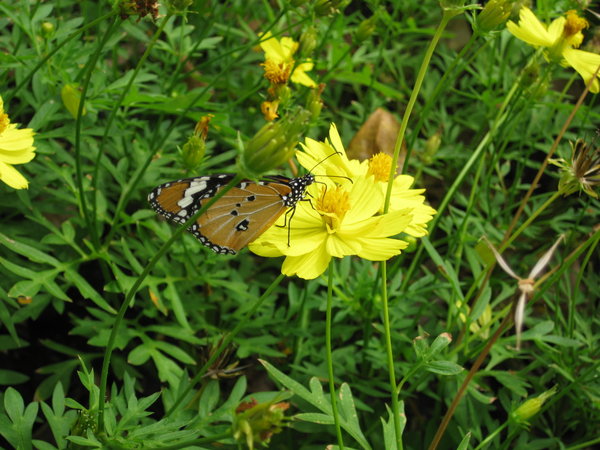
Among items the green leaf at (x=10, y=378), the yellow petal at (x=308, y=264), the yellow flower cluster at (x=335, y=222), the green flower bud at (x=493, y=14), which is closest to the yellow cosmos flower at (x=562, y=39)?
the green flower bud at (x=493, y=14)

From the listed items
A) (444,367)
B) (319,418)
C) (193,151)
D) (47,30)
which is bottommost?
(319,418)

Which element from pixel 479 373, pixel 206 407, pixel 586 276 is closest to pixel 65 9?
pixel 206 407

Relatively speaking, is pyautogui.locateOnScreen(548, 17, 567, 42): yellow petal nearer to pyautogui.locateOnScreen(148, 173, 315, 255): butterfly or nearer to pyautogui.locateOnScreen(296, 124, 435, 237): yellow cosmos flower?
pyautogui.locateOnScreen(296, 124, 435, 237): yellow cosmos flower

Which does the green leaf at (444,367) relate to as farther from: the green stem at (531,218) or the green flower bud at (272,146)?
the green flower bud at (272,146)

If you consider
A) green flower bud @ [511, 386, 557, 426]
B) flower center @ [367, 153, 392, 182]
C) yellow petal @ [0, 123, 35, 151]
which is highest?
yellow petal @ [0, 123, 35, 151]

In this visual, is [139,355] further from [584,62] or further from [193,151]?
[584,62]

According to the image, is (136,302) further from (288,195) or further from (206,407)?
(288,195)

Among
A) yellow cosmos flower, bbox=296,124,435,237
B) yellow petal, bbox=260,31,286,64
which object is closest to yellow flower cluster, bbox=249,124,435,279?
yellow cosmos flower, bbox=296,124,435,237

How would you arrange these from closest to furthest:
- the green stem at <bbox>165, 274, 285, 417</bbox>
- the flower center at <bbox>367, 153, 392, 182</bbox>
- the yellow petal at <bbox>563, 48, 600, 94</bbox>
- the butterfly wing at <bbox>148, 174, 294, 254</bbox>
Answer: the green stem at <bbox>165, 274, 285, 417</bbox> < the butterfly wing at <bbox>148, 174, 294, 254</bbox> < the flower center at <bbox>367, 153, 392, 182</bbox> < the yellow petal at <bbox>563, 48, 600, 94</bbox>

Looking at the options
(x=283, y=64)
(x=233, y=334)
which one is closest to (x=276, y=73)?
(x=283, y=64)
